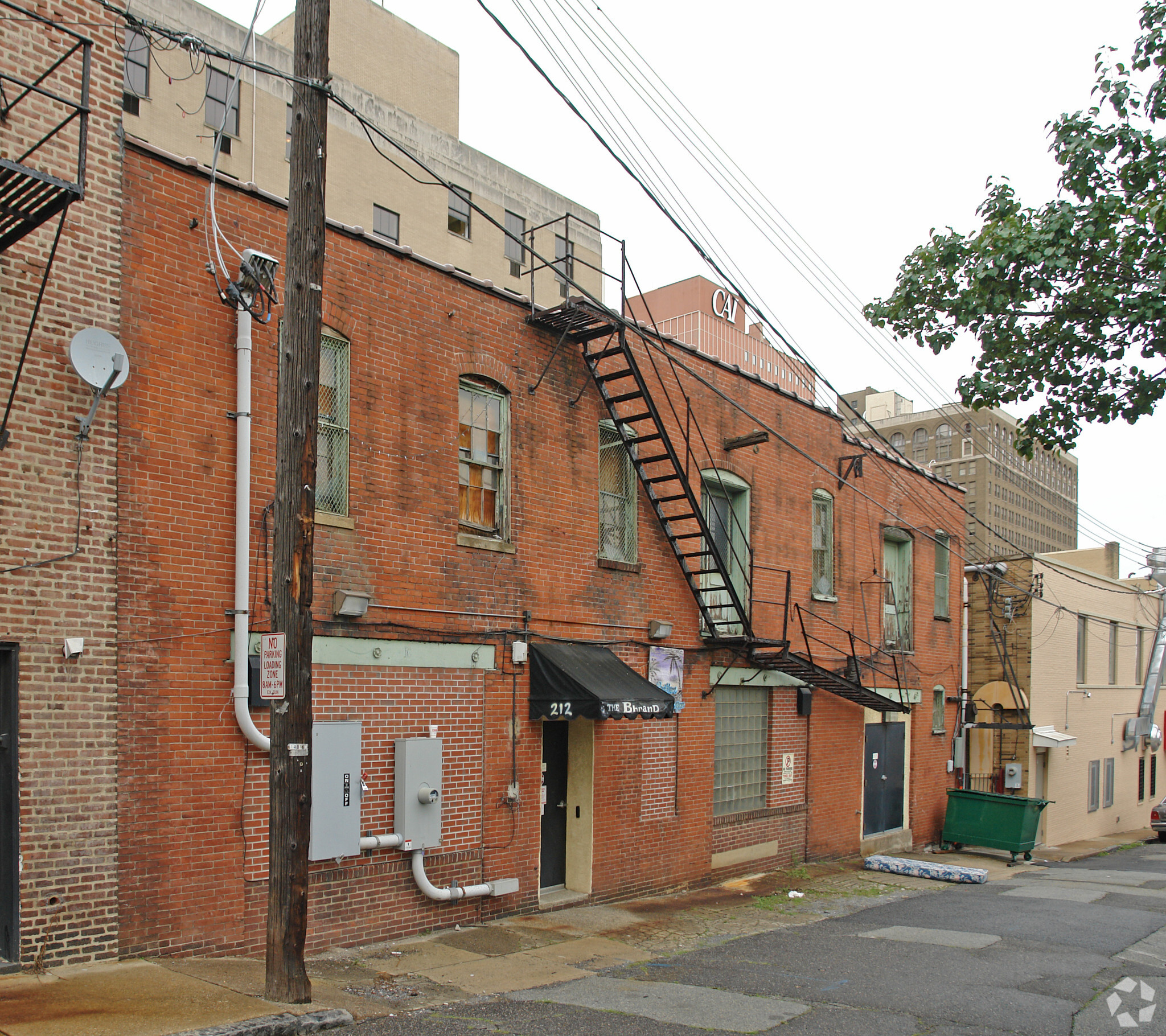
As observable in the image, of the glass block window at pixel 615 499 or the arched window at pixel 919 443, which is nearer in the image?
the glass block window at pixel 615 499

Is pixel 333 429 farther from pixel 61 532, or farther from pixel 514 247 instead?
pixel 514 247

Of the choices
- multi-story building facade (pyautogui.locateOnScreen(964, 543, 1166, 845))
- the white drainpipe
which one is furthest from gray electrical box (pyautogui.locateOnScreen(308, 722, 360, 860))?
multi-story building facade (pyautogui.locateOnScreen(964, 543, 1166, 845))

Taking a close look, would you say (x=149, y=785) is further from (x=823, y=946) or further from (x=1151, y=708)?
(x=1151, y=708)

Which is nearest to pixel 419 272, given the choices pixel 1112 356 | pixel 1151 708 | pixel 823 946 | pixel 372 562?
pixel 372 562

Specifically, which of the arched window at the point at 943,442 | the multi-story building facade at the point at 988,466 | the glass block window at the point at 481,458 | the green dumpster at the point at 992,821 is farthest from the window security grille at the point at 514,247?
the arched window at the point at 943,442

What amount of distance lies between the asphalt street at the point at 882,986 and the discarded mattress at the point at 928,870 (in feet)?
9.68

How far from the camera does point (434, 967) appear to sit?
9945 millimetres

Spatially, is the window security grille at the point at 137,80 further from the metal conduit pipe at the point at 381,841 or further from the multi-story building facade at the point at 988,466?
the multi-story building facade at the point at 988,466

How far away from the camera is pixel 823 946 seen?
1168 centimetres

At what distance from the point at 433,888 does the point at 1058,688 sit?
20541 mm

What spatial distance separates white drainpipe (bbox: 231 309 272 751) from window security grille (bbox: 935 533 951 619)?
17.2m

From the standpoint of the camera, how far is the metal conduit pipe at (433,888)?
11.1 m

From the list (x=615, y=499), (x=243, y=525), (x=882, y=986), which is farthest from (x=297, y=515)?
(x=615, y=499)

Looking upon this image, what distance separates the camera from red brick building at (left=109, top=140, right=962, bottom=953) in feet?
30.5
